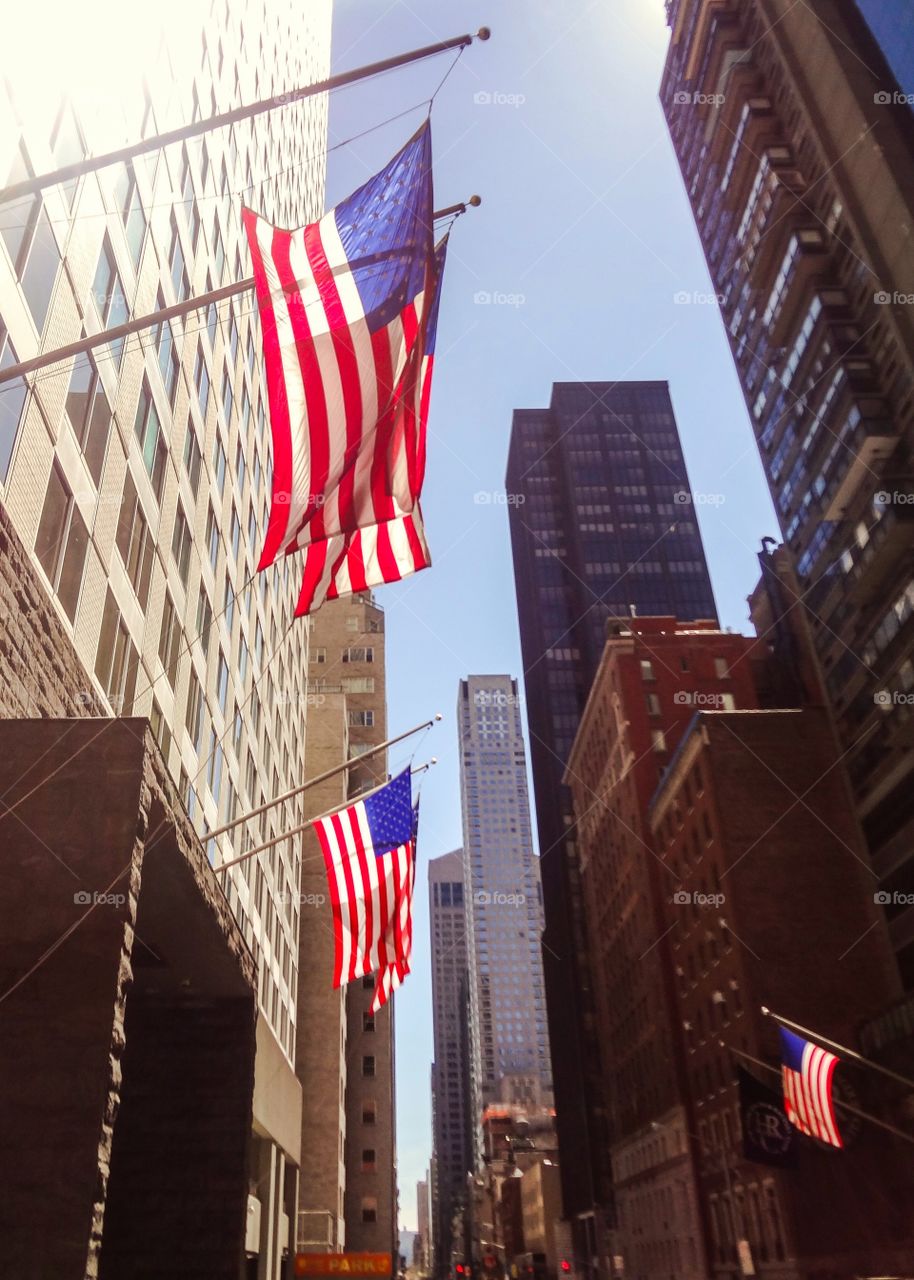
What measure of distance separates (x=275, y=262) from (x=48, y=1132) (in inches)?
388

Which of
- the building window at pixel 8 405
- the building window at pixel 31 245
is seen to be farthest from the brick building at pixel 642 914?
the building window at pixel 31 245

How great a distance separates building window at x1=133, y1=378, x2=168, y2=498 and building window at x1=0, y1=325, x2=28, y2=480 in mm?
6541

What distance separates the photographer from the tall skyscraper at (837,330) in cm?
6244

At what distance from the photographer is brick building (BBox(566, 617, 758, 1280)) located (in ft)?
232

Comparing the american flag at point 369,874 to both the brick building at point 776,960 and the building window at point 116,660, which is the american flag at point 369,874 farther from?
the brick building at point 776,960

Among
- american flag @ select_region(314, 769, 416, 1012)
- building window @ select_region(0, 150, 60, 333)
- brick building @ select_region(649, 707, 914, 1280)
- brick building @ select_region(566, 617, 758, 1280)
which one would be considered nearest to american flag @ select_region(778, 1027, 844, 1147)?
american flag @ select_region(314, 769, 416, 1012)

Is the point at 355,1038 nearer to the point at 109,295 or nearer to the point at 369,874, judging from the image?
the point at 369,874

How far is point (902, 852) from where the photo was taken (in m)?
60.0

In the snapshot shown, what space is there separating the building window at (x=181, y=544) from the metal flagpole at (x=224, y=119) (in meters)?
13.9

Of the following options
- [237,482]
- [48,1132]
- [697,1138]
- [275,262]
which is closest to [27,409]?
[275,262]

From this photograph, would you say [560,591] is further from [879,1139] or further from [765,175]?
[879,1139]

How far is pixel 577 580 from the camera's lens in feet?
493

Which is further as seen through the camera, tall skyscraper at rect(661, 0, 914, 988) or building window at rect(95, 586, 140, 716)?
tall skyscraper at rect(661, 0, 914, 988)

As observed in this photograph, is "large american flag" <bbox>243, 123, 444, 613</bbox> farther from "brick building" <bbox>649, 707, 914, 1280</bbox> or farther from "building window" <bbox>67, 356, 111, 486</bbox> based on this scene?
"brick building" <bbox>649, 707, 914, 1280</bbox>
